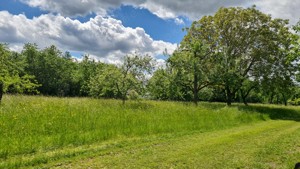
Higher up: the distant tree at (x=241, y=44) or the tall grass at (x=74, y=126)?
the distant tree at (x=241, y=44)

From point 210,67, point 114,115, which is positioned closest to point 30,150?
point 114,115

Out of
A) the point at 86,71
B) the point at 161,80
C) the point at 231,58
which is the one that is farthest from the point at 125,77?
the point at 86,71

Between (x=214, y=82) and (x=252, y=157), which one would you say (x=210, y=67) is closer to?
(x=214, y=82)

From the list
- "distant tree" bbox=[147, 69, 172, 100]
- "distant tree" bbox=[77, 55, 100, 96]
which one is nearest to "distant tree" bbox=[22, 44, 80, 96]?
"distant tree" bbox=[77, 55, 100, 96]

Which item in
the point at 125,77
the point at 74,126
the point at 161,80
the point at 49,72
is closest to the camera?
the point at 74,126

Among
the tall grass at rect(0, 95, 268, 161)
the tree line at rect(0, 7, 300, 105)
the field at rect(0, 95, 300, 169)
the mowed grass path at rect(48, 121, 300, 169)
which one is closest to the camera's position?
the mowed grass path at rect(48, 121, 300, 169)

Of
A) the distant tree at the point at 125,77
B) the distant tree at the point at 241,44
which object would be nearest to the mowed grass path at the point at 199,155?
the distant tree at the point at 125,77

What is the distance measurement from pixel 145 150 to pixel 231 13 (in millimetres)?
23579

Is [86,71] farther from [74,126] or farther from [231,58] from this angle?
[74,126]

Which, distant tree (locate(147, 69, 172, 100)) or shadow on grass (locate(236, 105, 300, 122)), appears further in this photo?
distant tree (locate(147, 69, 172, 100))

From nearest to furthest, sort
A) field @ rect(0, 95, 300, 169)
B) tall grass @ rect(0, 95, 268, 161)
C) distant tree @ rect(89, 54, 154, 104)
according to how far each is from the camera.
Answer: field @ rect(0, 95, 300, 169) → tall grass @ rect(0, 95, 268, 161) → distant tree @ rect(89, 54, 154, 104)

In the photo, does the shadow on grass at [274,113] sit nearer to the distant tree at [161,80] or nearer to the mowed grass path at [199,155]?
the distant tree at [161,80]

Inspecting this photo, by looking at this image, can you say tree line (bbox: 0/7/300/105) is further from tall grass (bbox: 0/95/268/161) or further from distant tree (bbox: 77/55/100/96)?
distant tree (bbox: 77/55/100/96)

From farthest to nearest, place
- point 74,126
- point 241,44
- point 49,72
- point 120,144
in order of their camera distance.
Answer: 1. point 49,72
2. point 241,44
3. point 74,126
4. point 120,144
